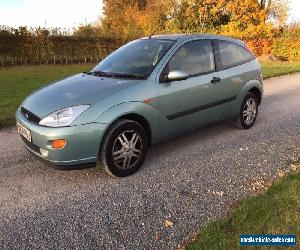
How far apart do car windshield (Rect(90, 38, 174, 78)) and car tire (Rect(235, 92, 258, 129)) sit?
1.92 meters

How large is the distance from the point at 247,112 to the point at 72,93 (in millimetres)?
3334

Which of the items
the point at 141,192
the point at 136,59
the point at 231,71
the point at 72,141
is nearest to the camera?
the point at 72,141

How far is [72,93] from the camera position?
4488mm

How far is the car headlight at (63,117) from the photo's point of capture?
409cm

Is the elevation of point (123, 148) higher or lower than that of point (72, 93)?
lower

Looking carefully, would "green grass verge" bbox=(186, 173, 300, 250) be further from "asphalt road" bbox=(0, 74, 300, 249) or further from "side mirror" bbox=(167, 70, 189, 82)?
"side mirror" bbox=(167, 70, 189, 82)

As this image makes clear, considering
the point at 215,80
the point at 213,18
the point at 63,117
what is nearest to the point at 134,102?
the point at 63,117

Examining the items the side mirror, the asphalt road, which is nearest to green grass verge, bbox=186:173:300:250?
the asphalt road

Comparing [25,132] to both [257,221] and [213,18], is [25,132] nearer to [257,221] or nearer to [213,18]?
[257,221]

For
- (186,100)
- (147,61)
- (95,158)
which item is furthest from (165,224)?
(147,61)

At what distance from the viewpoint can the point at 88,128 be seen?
4098 mm

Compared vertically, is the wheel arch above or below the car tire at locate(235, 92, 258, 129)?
above

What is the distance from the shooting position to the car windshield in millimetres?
4914

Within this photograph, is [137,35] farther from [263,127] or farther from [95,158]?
[95,158]
